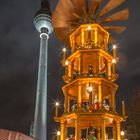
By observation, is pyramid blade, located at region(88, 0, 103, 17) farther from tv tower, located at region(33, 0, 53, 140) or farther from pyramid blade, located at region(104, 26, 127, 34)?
tv tower, located at region(33, 0, 53, 140)

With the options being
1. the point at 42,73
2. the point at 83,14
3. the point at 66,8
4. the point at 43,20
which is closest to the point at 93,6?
the point at 83,14

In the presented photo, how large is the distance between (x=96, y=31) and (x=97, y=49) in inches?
69.1

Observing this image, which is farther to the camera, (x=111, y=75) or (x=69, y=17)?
(x=69, y=17)

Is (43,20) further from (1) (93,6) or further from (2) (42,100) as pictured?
(1) (93,6)

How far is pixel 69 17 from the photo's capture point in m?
19.2

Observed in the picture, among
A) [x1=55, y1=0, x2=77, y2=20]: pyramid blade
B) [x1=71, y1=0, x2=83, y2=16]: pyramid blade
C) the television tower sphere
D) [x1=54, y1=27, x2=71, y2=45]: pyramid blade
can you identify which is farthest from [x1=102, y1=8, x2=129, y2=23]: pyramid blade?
the television tower sphere

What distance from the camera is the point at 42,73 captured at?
6606cm

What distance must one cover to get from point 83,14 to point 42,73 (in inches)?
1892

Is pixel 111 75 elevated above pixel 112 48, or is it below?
below

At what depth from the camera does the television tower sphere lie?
74.6m

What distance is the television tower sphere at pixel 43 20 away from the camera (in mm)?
74625

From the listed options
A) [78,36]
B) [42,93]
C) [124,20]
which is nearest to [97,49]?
[78,36]

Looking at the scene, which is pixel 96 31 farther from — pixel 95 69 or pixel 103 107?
pixel 103 107

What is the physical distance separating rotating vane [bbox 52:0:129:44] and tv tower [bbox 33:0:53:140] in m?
37.8
